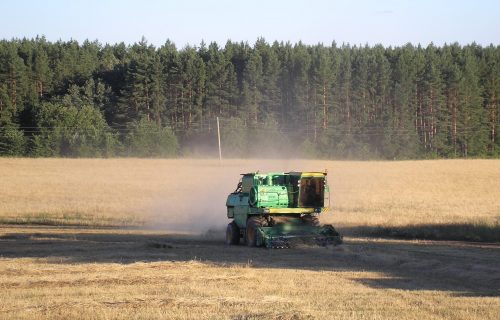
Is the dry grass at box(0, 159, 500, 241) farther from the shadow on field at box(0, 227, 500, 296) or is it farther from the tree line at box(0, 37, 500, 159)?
the tree line at box(0, 37, 500, 159)

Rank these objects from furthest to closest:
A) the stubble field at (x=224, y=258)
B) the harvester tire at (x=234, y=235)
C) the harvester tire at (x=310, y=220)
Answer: the harvester tire at (x=234, y=235) < the harvester tire at (x=310, y=220) < the stubble field at (x=224, y=258)

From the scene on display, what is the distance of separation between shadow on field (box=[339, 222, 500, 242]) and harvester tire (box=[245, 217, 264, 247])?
26.3 feet

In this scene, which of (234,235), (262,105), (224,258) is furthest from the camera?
(262,105)

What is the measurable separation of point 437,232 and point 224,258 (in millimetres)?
12968

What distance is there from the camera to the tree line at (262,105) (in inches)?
3359

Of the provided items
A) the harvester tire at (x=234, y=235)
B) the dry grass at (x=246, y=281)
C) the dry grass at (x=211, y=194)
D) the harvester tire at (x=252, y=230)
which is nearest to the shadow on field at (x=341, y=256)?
the dry grass at (x=246, y=281)

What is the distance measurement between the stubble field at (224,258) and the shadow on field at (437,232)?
79 mm

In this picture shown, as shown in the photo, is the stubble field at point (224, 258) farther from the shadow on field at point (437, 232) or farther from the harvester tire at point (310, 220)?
the harvester tire at point (310, 220)

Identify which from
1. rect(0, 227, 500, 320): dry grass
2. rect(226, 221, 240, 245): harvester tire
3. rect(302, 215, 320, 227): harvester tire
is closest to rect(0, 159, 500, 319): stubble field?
rect(0, 227, 500, 320): dry grass

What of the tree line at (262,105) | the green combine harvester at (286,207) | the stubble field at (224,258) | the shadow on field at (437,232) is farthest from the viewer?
the tree line at (262,105)

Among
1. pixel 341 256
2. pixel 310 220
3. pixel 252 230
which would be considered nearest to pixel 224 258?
pixel 341 256

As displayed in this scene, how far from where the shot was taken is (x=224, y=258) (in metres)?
22.3

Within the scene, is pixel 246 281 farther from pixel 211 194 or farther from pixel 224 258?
pixel 211 194

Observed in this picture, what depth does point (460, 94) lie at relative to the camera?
3856 inches
